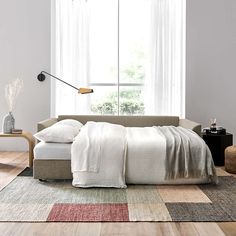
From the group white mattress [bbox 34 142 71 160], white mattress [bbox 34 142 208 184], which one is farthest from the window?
white mattress [bbox 34 142 208 184]

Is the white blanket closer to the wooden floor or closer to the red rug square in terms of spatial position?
the red rug square

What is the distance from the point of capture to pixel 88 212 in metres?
3.44

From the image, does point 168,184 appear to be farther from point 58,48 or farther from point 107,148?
point 58,48

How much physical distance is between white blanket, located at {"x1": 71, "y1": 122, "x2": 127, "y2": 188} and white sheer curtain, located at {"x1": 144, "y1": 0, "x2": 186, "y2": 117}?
243 centimetres

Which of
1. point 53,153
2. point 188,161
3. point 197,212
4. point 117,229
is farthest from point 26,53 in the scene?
point 117,229

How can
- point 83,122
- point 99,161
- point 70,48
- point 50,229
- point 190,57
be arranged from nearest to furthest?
point 50,229, point 99,161, point 83,122, point 190,57, point 70,48

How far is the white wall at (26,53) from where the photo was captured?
654 cm

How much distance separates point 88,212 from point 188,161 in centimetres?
133

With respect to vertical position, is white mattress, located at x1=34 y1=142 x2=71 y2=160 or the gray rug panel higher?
white mattress, located at x1=34 y1=142 x2=71 y2=160

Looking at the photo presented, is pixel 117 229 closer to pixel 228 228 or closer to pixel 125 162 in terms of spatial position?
pixel 228 228

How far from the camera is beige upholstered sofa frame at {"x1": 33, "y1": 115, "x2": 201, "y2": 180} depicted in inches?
179

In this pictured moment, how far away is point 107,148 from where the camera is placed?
4383 mm

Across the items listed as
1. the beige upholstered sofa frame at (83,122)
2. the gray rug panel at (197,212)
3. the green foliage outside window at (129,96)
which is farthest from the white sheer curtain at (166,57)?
the gray rug panel at (197,212)

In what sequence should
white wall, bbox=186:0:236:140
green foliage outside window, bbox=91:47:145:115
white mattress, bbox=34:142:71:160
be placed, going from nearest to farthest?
white mattress, bbox=34:142:71:160 < white wall, bbox=186:0:236:140 < green foliage outside window, bbox=91:47:145:115
